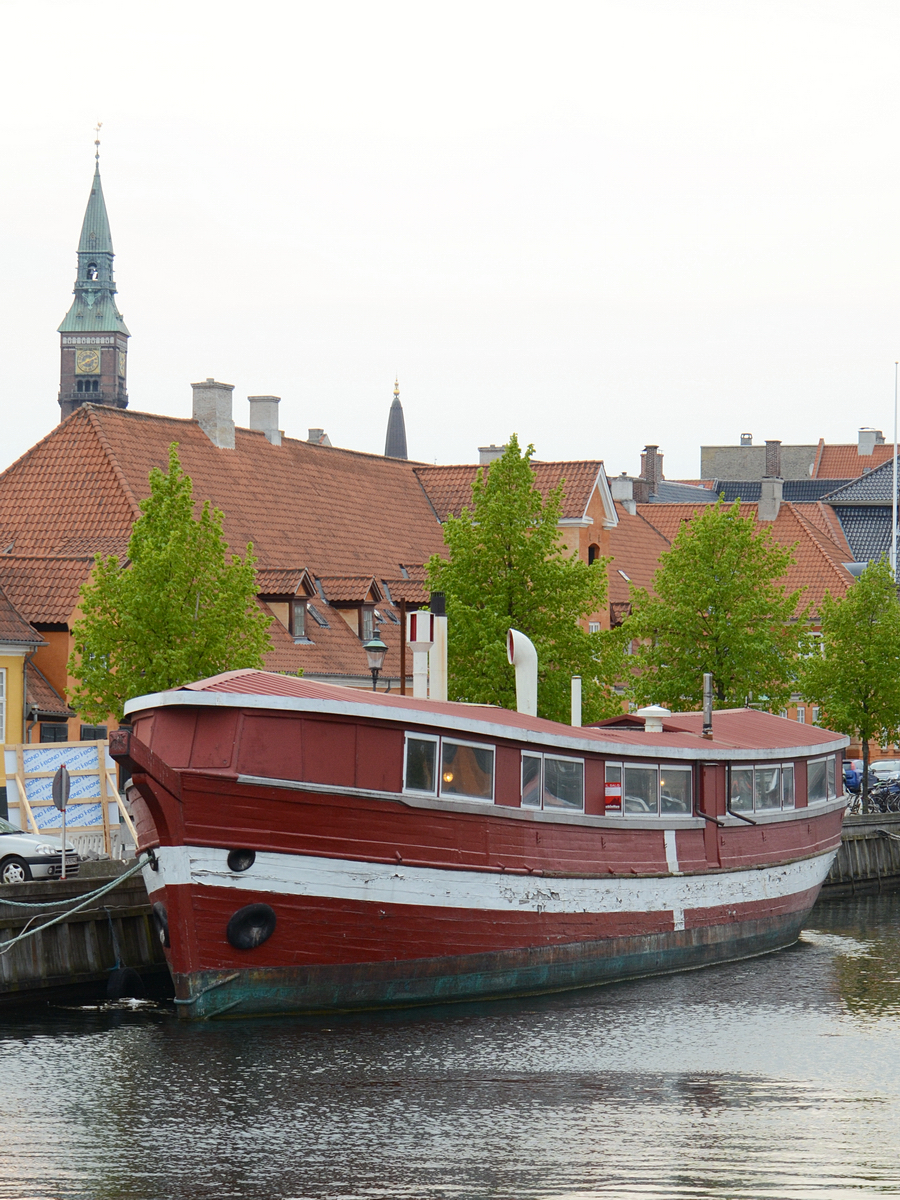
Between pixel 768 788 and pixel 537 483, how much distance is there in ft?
94.5

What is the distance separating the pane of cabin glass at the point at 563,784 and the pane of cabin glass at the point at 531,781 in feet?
0.72

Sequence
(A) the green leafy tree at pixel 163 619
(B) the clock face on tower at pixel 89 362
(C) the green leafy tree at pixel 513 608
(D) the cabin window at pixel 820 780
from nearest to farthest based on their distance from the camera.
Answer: (D) the cabin window at pixel 820 780, (A) the green leafy tree at pixel 163 619, (C) the green leafy tree at pixel 513 608, (B) the clock face on tower at pixel 89 362

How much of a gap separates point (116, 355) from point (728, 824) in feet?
496

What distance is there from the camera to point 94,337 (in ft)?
584

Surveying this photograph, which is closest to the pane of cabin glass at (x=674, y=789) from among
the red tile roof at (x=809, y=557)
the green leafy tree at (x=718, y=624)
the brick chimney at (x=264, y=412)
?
the green leafy tree at (x=718, y=624)

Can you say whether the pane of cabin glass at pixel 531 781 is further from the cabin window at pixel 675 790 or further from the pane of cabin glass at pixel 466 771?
the cabin window at pixel 675 790

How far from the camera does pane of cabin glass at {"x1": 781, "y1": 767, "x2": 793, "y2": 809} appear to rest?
35.1 metres

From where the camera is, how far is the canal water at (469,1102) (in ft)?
54.8

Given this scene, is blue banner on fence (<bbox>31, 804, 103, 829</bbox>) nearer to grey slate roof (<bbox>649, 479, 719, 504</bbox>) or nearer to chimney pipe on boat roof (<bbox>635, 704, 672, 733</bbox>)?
chimney pipe on boat roof (<bbox>635, 704, 672, 733</bbox>)

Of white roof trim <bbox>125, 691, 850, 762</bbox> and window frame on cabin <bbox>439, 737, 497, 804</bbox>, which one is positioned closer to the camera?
white roof trim <bbox>125, 691, 850, 762</bbox>

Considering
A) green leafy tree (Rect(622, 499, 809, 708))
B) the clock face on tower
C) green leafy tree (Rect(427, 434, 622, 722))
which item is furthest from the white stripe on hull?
the clock face on tower

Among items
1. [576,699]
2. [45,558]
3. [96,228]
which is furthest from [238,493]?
[96,228]

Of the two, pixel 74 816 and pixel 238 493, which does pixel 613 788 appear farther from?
pixel 238 493

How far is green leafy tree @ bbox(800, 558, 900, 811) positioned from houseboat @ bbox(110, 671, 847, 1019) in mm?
26502
